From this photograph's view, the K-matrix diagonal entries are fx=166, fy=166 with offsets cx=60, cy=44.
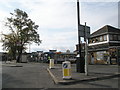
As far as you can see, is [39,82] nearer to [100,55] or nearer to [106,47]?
[106,47]

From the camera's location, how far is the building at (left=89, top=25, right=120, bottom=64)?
3192cm

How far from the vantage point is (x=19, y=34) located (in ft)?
176

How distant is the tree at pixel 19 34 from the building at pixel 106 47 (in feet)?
72.9

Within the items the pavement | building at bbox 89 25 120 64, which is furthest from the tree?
the pavement

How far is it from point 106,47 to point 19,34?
30064mm

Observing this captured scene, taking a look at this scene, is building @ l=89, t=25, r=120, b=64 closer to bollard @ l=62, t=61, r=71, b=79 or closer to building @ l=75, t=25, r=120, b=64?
building @ l=75, t=25, r=120, b=64

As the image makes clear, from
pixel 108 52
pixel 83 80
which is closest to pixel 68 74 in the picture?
pixel 83 80

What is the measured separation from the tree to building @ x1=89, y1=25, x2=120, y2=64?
22.2 metres

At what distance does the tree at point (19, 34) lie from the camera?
53.3 metres

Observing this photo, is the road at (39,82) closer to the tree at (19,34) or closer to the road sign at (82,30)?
the road sign at (82,30)

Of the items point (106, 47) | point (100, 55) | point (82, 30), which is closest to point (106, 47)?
point (106, 47)

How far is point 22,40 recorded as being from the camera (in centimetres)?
5344

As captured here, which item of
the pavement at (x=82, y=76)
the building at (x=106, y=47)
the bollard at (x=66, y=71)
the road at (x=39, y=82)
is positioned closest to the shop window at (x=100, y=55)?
the building at (x=106, y=47)

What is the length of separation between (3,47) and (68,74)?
4759 cm
